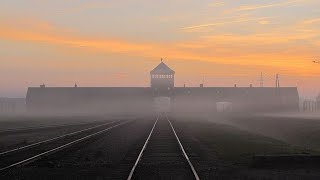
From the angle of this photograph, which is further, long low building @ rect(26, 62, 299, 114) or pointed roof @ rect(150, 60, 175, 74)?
pointed roof @ rect(150, 60, 175, 74)

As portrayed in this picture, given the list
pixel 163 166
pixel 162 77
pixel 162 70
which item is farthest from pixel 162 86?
pixel 163 166

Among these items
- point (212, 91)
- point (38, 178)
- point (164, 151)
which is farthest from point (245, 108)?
point (38, 178)

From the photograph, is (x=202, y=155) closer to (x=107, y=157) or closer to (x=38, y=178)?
(x=107, y=157)

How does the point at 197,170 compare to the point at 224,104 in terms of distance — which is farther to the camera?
the point at 224,104

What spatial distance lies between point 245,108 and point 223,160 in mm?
119400

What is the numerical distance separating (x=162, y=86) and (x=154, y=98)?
5067mm

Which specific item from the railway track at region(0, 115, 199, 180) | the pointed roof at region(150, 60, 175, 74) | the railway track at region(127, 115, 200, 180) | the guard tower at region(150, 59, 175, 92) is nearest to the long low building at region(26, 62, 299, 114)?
the guard tower at region(150, 59, 175, 92)

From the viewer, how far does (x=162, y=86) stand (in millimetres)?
144750

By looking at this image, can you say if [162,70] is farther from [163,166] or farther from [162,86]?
[163,166]

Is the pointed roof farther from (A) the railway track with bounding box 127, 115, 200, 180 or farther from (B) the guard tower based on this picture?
(A) the railway track with bounding box 127, 115, 200, 180

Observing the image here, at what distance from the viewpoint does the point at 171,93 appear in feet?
460

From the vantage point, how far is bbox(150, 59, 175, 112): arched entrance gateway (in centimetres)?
14112

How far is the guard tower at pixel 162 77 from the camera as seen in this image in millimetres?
145562

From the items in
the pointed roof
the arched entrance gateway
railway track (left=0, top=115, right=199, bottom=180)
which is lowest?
railway track (left=0, top=115, right=199, bottom=180)
